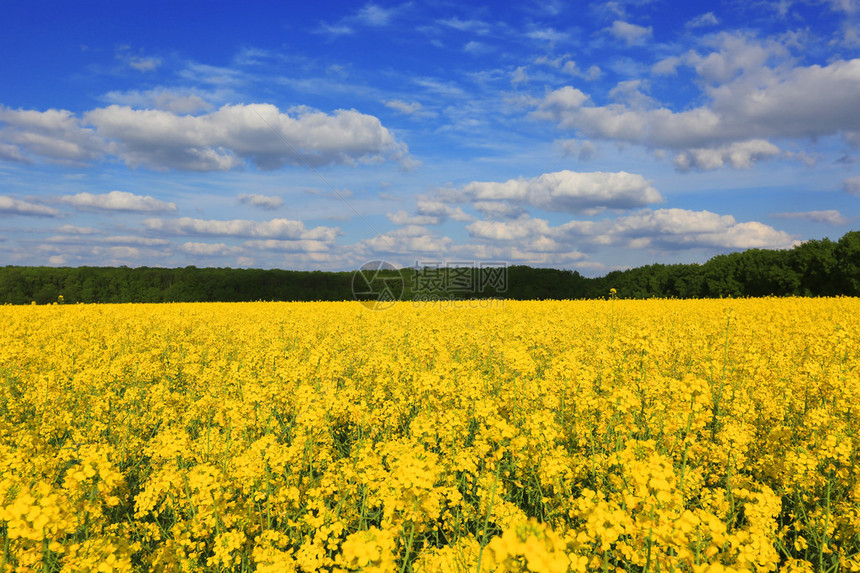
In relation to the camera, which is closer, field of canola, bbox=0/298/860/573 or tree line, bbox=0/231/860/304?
field of canola, bbox=0/298/860/573

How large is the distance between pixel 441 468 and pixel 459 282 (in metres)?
27.8

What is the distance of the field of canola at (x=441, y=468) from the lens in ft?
8.67

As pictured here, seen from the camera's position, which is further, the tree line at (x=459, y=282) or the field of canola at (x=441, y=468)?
the tree line at (x=459, y=282)

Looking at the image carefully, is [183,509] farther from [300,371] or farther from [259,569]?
[300,371]

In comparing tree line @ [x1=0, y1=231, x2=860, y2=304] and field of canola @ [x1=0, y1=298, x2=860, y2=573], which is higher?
tree line @ [x1=0, y1=231, x2=860, y2=304]

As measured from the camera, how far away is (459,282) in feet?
101

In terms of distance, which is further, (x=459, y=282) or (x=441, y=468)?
(x=459, y=282)

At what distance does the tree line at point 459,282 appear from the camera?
102 feet

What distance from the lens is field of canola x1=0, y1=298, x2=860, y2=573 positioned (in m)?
2.64

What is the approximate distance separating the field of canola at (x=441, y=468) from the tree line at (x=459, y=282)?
20.9 meters

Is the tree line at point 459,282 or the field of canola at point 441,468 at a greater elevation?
the tree line at point 459,282

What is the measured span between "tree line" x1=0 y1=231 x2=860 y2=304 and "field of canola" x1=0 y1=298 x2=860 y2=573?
20.9m

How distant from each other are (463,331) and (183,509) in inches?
272

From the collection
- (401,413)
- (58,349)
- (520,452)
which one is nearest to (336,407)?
(401,413)
